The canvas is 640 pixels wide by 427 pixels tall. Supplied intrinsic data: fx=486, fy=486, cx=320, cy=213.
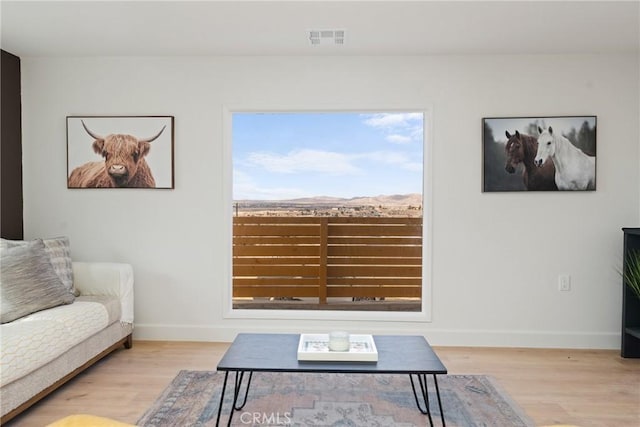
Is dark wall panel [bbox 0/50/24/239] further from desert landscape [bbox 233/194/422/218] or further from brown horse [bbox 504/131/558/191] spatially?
brown horse [bbox 504/131/558/191]

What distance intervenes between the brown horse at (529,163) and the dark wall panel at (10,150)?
3.88 m

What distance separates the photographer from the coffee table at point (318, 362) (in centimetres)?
217

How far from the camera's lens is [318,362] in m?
2.27

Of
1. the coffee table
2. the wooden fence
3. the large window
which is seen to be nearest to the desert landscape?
the large window

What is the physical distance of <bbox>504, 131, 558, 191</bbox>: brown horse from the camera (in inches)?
147

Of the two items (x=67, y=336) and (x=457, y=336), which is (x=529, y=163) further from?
(x=67, y=336)

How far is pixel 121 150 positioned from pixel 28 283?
138cm

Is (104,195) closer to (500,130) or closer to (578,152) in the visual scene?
(500,130)

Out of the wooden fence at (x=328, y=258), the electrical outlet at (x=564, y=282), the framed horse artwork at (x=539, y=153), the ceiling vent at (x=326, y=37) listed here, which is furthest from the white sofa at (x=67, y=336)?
the electrical outlet at (x=564, y=282)

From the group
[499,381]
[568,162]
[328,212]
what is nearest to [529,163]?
[568,162]

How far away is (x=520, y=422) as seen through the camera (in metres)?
2.48

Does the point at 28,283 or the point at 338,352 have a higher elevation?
the point at 28,283

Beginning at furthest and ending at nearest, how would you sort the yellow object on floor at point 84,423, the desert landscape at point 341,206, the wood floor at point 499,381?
the desert landscape at point 341,206 < the wood floor at point 499,381 < the yellow object on floor at point 84,423

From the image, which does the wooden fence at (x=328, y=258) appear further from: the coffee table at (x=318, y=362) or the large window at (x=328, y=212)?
the coffee table at (x=318, y=362)
